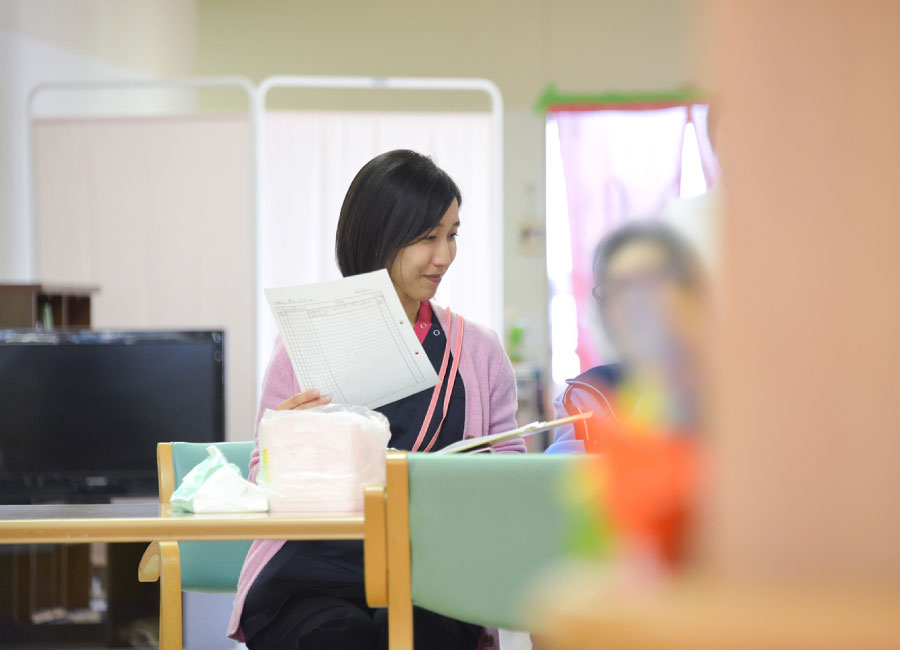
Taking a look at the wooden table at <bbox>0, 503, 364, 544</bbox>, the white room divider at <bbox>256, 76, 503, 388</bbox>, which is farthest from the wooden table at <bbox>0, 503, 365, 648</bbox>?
the white room divider at <bbox>256, 76, 503, 388</bbox>

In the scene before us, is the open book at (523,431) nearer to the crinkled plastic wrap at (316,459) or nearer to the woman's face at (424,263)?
the crinkled plastic wrap at (316,459)

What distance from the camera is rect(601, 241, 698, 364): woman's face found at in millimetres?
398

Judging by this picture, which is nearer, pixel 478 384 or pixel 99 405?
pixel 478 384

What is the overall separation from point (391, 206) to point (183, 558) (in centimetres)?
82

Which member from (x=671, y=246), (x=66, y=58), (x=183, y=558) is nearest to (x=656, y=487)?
(x=671, y=246)

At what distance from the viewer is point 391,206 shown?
6.02ft

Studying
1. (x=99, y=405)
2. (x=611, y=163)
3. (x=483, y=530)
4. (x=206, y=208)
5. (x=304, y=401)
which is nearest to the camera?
(x=483, y=530)

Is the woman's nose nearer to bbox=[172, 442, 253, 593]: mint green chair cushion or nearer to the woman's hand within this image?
the woman's hand

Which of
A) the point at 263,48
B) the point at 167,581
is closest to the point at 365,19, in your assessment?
the point at 263,48

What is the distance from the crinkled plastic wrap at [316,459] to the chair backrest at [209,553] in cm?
54

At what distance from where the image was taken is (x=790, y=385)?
36 cm

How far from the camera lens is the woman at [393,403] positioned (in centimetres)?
157

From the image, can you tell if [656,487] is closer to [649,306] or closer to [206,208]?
[649,306]

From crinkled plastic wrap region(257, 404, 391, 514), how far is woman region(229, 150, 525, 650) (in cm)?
17
